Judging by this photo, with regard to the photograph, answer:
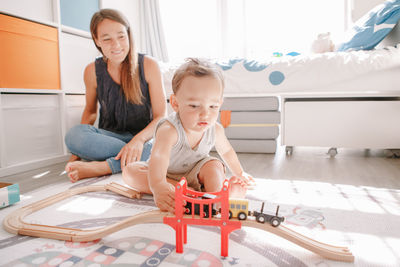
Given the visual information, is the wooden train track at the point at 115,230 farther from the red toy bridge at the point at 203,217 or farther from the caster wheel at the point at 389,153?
the caster wheel at the point at 389,153

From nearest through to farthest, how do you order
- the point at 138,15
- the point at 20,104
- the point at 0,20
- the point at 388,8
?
1. the point at 0,20
2. the point at 20,104
3. the point at 388,8
4. the point at 138,15

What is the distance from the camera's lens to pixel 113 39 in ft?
4.18

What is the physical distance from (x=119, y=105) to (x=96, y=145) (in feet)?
0.75

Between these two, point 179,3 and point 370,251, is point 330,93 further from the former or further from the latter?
point 179,3

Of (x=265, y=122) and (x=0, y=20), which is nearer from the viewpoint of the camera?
(x=0, y=20)

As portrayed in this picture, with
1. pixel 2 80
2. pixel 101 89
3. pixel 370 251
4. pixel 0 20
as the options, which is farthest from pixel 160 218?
pixel 0 20

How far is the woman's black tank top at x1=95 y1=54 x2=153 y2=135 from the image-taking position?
4.74 ft

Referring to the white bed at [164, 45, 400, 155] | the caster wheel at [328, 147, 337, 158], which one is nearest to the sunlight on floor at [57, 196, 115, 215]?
the white bed at [164, 45, 400, 155]

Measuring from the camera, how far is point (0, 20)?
54.3 inches

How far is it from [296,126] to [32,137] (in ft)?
4.77

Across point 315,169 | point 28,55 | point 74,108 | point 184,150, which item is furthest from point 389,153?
point 28,55

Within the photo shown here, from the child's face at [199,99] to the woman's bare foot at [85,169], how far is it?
2.32 feet

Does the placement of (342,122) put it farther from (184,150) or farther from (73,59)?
(73,59)

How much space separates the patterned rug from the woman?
32cm
